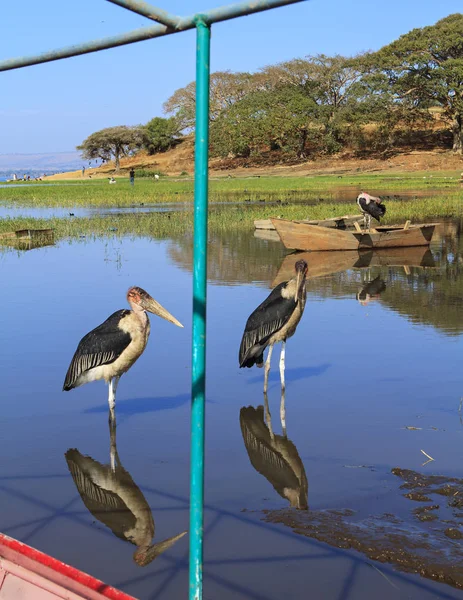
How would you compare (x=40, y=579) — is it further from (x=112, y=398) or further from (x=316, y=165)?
(x=316, y=165)

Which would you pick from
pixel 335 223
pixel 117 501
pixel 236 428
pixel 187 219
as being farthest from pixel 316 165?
pixel 117 501

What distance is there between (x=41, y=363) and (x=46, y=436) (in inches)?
109

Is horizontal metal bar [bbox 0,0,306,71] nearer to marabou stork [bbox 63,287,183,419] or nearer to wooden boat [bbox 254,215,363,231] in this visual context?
marabou stork [bbox 63,287,183,419]

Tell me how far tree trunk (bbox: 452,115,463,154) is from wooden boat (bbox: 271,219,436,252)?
45526mm

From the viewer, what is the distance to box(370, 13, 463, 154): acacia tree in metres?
61.0

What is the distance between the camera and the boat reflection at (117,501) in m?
5.98

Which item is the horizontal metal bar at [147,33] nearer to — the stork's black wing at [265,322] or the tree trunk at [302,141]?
the stork's black wing at [265,322]

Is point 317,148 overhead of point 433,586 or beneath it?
overhead

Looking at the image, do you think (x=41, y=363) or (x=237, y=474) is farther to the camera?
(x=41, y=363)

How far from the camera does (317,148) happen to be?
76.0 metres

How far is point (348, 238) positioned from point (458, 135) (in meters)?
47.0

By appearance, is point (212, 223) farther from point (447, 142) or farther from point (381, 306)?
point (447, 142)

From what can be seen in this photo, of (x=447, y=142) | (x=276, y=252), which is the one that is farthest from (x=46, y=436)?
(x=447, y=142)

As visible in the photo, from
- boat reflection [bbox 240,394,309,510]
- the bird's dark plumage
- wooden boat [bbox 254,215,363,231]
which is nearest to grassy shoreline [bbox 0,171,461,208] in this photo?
wooden boat [bbox 254,215,363,231]
